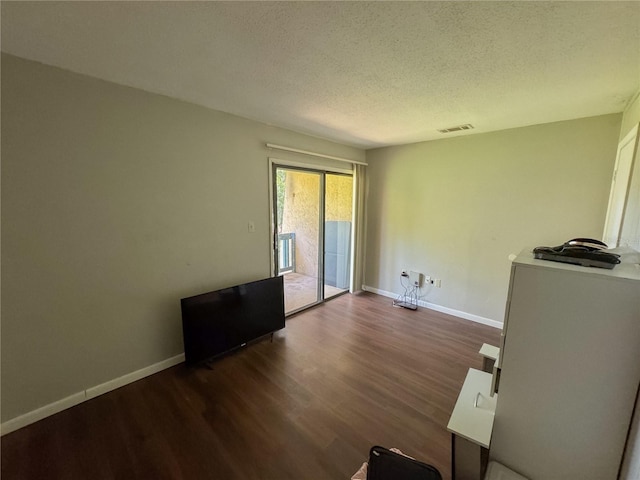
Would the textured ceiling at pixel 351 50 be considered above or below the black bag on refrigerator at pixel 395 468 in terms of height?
above

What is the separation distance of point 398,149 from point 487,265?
6.65ft

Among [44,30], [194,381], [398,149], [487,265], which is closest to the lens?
[44,30]

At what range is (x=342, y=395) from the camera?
2061mm

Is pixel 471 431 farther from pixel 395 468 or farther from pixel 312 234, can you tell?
pixel 312 234

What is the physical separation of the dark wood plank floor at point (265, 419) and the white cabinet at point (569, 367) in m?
0.64

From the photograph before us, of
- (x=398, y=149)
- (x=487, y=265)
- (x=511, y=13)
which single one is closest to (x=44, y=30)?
(x=511, y=13)

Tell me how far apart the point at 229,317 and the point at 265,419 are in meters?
0.98

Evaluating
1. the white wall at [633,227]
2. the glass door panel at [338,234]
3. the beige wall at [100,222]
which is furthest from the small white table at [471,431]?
the glass door panel at [338,234]

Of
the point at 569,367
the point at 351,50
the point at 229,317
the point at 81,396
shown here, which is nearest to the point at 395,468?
the point at 569,367

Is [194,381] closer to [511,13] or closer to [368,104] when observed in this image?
[368,104]

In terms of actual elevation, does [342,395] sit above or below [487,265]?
below

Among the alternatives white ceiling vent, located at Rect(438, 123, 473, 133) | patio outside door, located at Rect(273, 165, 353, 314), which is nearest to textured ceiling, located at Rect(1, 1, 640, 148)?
white ceiling vent, located at Rect(438, 123, 473, 133)

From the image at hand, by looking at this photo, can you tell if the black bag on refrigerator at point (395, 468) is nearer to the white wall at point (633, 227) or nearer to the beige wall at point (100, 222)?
the white wall at point (633, 227)

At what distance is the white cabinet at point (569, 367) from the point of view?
38.2 inches
